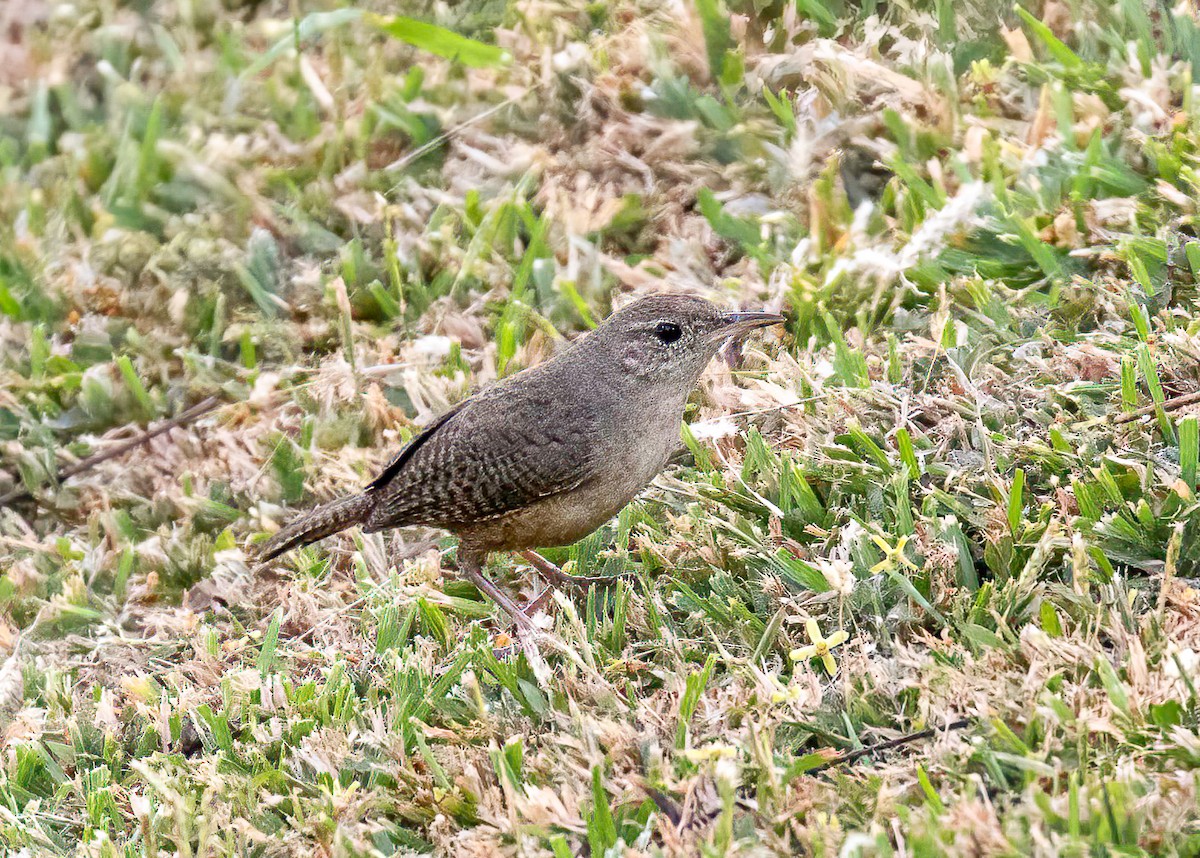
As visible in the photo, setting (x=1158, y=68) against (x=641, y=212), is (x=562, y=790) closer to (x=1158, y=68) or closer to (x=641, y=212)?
(x=641, y=212)

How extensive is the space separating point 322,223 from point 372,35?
166cm

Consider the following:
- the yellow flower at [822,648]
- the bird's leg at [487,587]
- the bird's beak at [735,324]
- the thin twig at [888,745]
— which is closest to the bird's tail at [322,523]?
the bird's leg at [487,587]

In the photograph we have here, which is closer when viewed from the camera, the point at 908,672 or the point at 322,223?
the point at 908,672

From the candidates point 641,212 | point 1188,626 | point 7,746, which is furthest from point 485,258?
point 1188,626

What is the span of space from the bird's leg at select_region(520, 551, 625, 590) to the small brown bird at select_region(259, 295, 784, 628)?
0.08ft

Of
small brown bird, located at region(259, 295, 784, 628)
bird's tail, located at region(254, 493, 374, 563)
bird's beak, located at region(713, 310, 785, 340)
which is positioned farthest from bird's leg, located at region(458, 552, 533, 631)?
bird's beak, located at region(713, 310, 785, 340)

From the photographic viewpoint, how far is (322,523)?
18.2 feet

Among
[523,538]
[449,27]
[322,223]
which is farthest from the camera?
[449,27]

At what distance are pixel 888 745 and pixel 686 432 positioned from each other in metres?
2.00

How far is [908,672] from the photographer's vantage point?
4113mm

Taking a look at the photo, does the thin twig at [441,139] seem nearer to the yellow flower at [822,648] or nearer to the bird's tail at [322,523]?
the bird's tail at [322,523]

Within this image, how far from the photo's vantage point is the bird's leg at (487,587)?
5.11 m

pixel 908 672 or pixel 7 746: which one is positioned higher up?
pixel 908 672

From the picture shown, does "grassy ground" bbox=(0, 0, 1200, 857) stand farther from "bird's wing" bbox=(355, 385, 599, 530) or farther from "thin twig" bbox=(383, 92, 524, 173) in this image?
"bird's wing" bbox=(355, 385, 599, 530)
